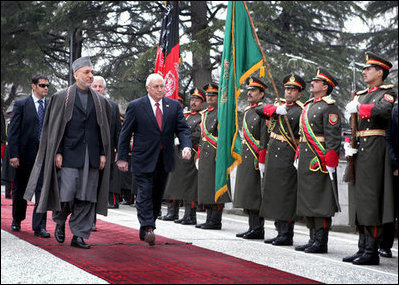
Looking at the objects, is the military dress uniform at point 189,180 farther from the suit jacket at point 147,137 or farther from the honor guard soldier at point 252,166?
the suit jacket at point 147,137

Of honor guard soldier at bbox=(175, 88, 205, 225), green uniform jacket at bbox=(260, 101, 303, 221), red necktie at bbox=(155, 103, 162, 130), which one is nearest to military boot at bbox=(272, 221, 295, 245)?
green uniform jacket at bbox=(260, 101, 303, 221)

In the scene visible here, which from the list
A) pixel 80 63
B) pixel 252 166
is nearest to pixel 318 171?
pixel 252 166

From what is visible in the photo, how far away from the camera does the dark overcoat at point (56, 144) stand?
24.1 ft

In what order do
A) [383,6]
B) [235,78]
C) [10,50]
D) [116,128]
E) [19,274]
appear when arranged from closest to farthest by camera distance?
[19,274], [235,78], [116,128], [10,50], [383,6]

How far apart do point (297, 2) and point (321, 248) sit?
1205 centimetres

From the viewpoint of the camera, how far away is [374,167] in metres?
7.36

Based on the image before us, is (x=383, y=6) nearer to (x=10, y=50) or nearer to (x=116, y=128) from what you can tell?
(x=10, y=50)

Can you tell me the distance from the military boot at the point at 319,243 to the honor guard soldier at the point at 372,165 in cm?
56

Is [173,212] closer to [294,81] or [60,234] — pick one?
[294,81]

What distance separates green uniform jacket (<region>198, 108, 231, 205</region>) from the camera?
10.6m

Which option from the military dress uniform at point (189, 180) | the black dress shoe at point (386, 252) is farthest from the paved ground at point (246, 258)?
the military dress uniform at point (189, 180)

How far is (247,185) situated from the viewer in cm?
937

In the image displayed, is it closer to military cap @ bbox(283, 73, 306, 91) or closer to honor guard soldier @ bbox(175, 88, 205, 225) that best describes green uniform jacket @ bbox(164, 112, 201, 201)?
honor guard soldier @ bbox(175, 88, 205, 225)

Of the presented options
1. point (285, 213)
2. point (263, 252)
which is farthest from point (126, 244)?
Answer: point (285, 213)
